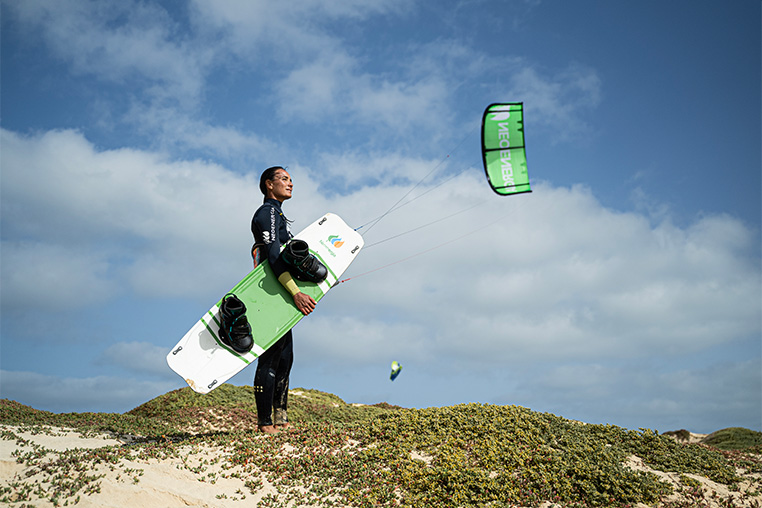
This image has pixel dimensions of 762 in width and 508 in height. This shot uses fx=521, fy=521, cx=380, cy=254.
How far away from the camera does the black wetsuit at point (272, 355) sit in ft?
29.6

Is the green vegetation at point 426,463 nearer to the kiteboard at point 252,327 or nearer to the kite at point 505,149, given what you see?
the kiteboard at point 252,327

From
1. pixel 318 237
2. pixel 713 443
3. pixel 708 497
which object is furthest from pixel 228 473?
pixel 713 443

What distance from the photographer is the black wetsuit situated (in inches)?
355

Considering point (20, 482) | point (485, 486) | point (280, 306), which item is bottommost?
point (20, 482)

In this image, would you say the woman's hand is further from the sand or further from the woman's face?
the sand

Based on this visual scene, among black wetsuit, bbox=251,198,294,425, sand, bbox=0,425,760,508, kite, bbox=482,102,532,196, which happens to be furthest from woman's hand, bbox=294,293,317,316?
kite, bbox=482,102,532,196

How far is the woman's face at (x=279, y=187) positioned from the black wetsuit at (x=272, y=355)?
25 centimetres

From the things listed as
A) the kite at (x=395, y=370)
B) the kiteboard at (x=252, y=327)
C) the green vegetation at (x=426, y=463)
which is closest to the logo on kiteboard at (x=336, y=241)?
the kiteboard at (x=252, y=327)

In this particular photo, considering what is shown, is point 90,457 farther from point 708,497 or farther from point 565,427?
point 708,497

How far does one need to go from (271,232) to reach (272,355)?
2153mm

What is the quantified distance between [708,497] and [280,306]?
286 inches

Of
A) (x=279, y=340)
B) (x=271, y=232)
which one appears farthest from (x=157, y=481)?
(x=271, y=232)

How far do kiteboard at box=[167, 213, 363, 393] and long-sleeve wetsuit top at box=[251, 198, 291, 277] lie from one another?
0.26 meters

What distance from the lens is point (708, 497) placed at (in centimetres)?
775
